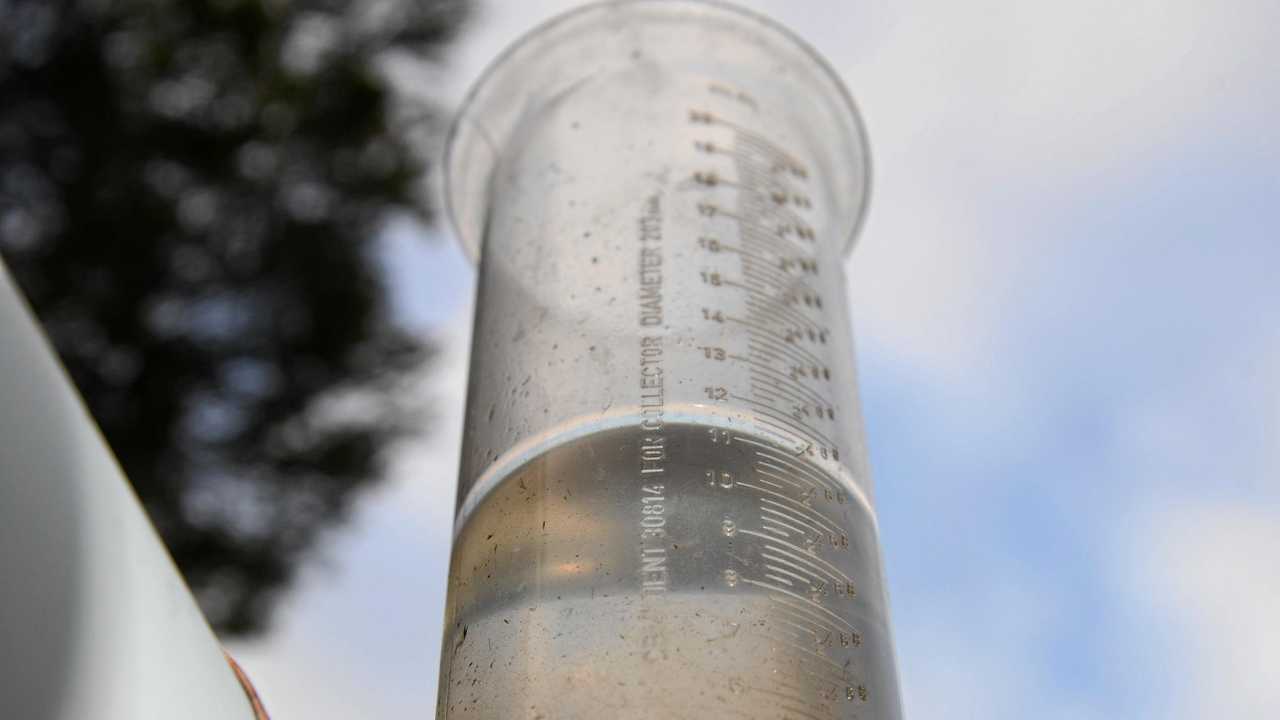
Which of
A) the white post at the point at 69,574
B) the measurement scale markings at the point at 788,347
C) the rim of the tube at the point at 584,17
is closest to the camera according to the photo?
the white post at the point at 69,574

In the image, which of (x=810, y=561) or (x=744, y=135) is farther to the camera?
(x=744, y=135)

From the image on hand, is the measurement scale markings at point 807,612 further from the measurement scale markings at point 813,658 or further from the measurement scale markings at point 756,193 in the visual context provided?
the measurement scale markings at point 756,193

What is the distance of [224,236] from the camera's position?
1.27 meters

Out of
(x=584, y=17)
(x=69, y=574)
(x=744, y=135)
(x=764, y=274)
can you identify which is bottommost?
(x=69, y=574)

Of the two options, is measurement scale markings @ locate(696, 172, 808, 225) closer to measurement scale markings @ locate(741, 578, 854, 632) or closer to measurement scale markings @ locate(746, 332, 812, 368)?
measurement scale markings @ locate(746, 332, 812, 368)

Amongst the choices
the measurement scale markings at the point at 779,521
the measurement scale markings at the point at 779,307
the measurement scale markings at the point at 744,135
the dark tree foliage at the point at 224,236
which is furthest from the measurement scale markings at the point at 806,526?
the dark tree foliage at the point at 224,236

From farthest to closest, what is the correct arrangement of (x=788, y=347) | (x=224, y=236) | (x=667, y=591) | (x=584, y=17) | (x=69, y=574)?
(x=224, y=236) < (x=584, y=17) < (x=788, y=347) < (x=667, y=591) < (x=69, y=574)

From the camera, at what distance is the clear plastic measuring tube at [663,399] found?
16.0 inches

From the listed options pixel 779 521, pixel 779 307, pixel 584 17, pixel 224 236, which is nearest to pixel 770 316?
pixel 779 307

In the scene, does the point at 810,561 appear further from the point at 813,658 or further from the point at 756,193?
the point at 756,193

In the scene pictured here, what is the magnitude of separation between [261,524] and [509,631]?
0.94 meters

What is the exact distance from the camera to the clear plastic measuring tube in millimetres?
407

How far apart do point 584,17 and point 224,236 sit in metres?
0.78

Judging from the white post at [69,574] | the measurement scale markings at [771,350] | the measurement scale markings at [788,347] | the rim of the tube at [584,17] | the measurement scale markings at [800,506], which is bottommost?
the white post at [69,574]
